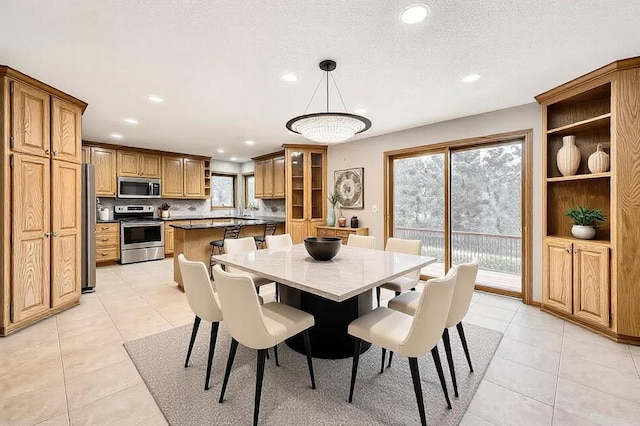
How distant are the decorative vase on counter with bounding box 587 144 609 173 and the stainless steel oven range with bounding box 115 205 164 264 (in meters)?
6.88

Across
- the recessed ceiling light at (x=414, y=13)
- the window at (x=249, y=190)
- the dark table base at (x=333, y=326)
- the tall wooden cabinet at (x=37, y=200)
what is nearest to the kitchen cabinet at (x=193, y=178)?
the window at (x=249, y=190)

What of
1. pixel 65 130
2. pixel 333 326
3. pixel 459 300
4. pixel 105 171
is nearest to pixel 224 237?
pixel 65 130

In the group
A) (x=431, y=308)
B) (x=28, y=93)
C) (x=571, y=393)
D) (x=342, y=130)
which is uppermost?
(x=28, y=93)

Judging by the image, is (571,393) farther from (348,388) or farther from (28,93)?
(28,93)

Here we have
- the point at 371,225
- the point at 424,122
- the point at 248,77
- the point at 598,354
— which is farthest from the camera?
the point at 371,225

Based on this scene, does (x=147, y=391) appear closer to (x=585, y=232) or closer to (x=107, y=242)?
(x=585, y=232)

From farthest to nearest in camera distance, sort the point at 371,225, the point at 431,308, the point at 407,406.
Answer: the point at 371,225 < the point at 407,406 < the point at 431,308

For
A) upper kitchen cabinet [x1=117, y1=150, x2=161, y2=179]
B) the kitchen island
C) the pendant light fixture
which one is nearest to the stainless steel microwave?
upper kitchen cabinet [x1=117, y1=150, x2=161, y2=179]

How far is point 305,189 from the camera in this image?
5.64 m

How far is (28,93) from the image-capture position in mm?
2828

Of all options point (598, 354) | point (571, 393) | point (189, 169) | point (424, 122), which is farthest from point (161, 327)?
point (189, 169)

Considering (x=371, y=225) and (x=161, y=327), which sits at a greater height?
(x=371, y=225)

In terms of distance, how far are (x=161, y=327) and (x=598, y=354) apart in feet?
12.7

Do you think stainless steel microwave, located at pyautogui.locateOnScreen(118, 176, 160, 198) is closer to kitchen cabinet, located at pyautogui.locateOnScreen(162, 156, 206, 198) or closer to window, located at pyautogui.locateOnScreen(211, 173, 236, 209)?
kitchen cabinet, located at pyautogui.locateOnScreen(162, 156, 206, 198)
